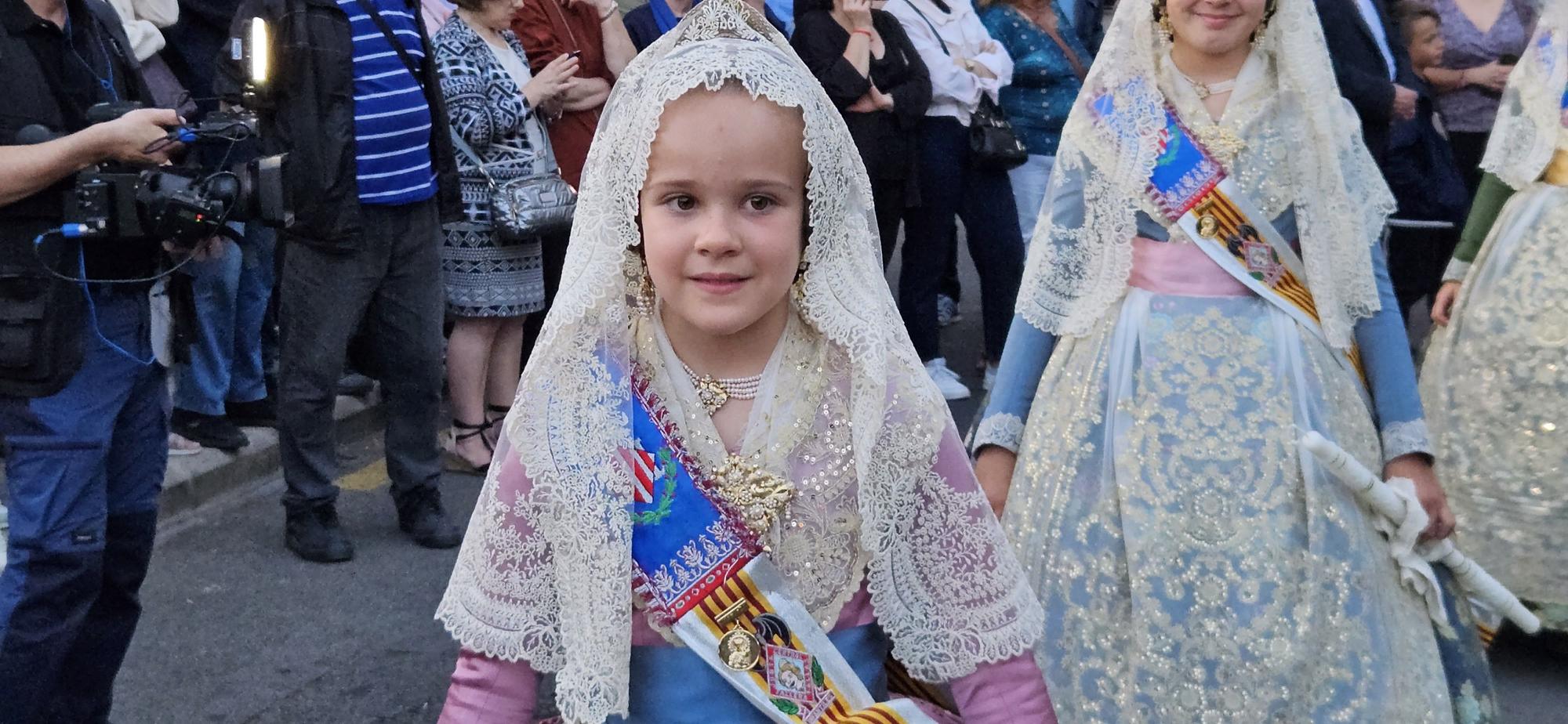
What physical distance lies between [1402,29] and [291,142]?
5088 mm

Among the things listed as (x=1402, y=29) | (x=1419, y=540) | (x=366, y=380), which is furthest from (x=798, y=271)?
(x=1402, y=29)

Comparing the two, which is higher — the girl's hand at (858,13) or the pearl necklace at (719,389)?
the pearl necklace at (719,389)

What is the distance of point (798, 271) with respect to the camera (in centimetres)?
209

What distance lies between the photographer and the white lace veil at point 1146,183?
327 centimetres

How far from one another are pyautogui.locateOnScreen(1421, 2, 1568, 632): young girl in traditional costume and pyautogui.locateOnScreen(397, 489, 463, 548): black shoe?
2973mm

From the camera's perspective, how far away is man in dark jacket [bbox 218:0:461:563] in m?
4.70

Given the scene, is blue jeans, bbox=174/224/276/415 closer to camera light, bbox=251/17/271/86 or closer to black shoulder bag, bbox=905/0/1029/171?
camera light, bbox=251/17/271/86

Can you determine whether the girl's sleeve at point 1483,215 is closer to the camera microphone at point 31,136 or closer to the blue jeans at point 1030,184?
the blue jeans at point 1030,184

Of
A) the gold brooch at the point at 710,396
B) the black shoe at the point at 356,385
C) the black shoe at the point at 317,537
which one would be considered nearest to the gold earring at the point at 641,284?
the gold brooch at the point at 710,396

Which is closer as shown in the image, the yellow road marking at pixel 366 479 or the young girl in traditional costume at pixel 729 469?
the young girl in traditional costume at pixel 729 469

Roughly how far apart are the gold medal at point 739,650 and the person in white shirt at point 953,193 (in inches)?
210

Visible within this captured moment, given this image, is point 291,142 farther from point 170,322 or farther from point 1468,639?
point 1468,639

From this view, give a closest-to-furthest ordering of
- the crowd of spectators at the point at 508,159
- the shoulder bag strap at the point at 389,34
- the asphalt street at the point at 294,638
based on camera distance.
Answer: the asphalt street at the point at 294,638, the shoulder bag strap at the point at 389,34, the crowd of spectators at the point at 508,159

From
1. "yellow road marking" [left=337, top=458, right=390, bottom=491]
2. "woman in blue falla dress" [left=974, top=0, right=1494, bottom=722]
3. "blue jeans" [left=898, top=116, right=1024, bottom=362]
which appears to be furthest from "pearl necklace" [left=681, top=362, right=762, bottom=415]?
"blue jeans" [left=898, top=116, right=1024, bottom=362]
